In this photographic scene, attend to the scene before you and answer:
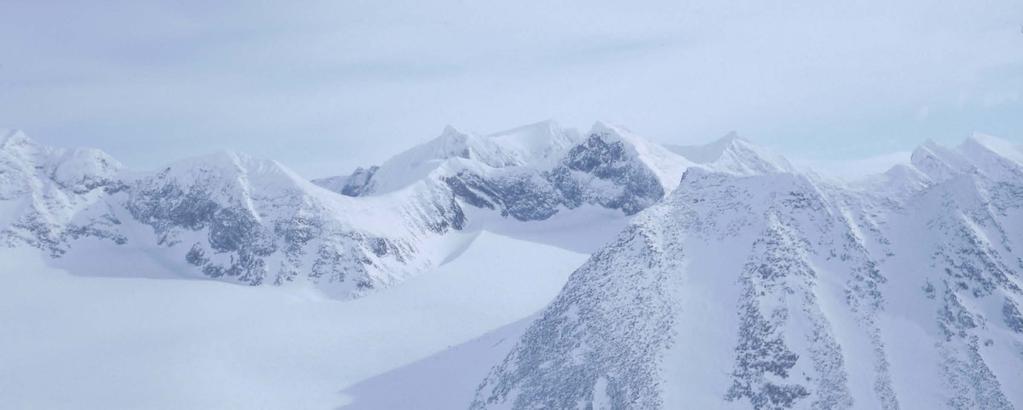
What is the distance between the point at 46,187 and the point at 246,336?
69.6m

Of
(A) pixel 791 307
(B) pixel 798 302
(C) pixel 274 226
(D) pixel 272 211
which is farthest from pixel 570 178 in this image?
(A) pixel 791 307

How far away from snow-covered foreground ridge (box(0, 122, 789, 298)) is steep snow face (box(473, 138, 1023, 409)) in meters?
58.7

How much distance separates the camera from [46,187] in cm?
15200

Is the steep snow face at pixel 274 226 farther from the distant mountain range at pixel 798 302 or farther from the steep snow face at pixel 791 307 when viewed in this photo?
the steep snow face at pixel 791 307

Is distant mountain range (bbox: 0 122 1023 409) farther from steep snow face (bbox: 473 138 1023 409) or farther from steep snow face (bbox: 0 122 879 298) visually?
steep snow face (bbox: 0 122 879 298)

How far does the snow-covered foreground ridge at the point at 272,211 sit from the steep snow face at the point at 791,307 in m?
58.7

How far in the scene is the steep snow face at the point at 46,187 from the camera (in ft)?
468

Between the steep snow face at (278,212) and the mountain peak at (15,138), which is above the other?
the mountain peak at (15,138)

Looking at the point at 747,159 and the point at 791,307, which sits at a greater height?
the point at 791,307

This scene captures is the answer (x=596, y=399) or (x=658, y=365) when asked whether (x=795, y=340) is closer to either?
(x=658, y=365)

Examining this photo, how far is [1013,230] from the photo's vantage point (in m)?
78.2

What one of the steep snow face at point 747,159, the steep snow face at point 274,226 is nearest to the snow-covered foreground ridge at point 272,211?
the steep snow face at point 274,226

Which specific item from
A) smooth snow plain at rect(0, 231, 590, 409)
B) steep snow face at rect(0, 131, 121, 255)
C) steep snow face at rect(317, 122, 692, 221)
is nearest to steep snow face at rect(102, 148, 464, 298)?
smooth snow plain at rect(0, 231, 590, 409)

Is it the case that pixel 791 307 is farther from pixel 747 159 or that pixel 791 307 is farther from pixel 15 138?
pixel 15 138
